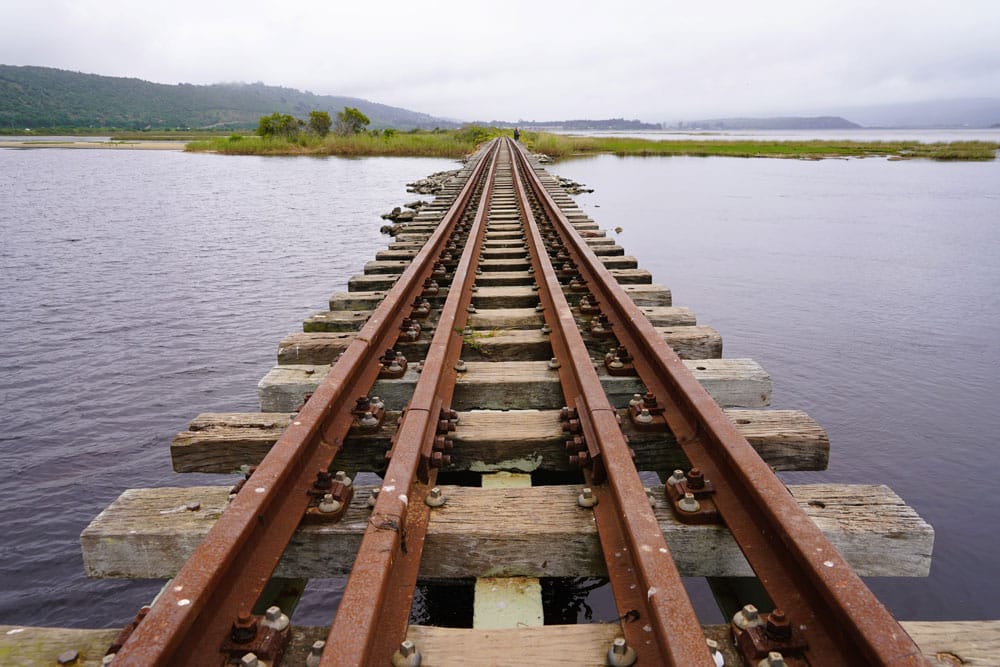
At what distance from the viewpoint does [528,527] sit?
195cm

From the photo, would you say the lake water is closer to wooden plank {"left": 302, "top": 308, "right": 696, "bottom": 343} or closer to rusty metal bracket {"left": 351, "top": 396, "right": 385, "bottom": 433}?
wooden plank {"left": 302, "top": 308, "right": 696, "bottom": 343}

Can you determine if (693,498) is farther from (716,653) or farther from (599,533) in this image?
(716,653)

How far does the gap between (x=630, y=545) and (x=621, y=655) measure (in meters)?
0.32

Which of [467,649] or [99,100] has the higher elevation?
[99,100]

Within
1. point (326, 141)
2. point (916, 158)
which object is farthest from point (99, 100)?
point (916, 158)

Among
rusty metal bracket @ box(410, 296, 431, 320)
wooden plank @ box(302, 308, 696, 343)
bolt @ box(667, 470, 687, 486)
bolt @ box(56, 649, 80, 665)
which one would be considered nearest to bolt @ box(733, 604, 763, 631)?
bolt @ box(667, 470, 687, 486)

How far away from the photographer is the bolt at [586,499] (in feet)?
6.66

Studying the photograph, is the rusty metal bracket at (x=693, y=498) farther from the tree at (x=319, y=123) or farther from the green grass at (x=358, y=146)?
the tree at (x=319, y=123)

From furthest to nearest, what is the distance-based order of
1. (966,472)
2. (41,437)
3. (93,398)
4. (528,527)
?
(93,398) < (41,437) < (966,472) < (528,527)

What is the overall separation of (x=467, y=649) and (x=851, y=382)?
18.6 ft

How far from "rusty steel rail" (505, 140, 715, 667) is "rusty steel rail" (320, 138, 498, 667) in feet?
1.76

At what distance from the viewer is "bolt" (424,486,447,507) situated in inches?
80.4

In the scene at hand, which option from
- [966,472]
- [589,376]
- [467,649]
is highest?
[589,376]

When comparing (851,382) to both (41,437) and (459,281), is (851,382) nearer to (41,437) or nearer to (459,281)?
(459,281)
